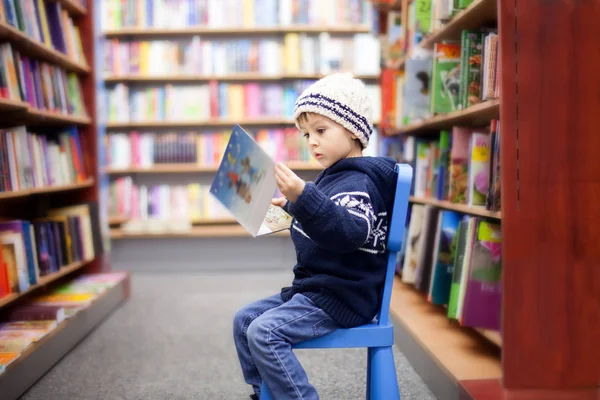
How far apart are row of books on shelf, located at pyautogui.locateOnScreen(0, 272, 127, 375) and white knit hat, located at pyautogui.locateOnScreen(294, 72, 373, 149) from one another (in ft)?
3.77

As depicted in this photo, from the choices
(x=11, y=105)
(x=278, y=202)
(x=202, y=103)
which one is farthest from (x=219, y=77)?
(x=278, y=202)

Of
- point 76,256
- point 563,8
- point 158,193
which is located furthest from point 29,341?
point 158,193

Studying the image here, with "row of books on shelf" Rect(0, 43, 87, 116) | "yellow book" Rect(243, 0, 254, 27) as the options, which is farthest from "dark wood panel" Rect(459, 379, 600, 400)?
"yellow book" Rect(243, 0, 254, 27)

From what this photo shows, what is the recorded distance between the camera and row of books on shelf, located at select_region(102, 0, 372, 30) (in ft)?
12.1

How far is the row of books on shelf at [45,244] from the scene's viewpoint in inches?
74.2

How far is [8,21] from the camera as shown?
6.38 feet

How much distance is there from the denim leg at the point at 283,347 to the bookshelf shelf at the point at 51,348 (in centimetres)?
90

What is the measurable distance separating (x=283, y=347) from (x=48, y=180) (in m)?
1.72

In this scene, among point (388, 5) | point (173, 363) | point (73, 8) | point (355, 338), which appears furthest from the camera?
point (388, 5)

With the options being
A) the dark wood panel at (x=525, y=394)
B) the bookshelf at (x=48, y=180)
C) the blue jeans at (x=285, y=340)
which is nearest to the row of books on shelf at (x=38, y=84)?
the bookshelf at (x=48, y=180)

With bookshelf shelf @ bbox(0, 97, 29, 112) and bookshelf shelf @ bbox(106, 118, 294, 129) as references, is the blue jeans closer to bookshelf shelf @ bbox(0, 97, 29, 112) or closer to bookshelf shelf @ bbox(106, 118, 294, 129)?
bookshelf shelf @ bbox(0, 97, 29, 112)

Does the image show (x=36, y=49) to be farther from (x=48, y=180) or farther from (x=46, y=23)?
(x=48, y=180)

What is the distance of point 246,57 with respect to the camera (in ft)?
12.2

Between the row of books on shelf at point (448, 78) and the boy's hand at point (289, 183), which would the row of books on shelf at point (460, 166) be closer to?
the row of books on shelf at point (448, 78)
